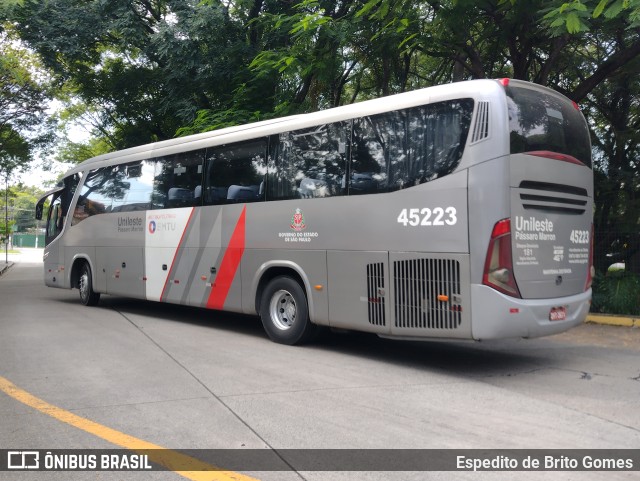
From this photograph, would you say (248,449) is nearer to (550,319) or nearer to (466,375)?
(466,375)

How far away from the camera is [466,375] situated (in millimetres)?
7043

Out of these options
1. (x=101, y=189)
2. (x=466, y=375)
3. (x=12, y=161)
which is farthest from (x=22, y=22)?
(x=466, y=375)

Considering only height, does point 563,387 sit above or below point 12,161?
below

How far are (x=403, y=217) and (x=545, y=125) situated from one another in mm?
2049

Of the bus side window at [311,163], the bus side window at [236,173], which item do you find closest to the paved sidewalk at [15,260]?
the bus side window at [236,173]

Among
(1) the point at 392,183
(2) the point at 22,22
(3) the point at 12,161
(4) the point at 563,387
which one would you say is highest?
(2) the point at 22,22

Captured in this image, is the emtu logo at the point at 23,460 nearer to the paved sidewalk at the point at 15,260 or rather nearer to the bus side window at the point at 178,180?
the bus side window at the point at 178,180

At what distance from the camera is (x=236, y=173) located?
32.2 ft

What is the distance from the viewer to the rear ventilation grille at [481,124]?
658cm

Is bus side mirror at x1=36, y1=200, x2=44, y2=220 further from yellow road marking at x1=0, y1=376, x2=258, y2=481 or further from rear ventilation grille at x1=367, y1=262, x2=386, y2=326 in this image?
rear ventilation grille at x1=367, y1=262, x2=386, y2=326

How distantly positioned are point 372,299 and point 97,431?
385 centimetres

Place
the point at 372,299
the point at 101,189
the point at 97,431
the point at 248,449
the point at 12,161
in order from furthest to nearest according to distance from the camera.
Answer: the point at 12,161, the point at 101,189, the point at 372,299, the point at 97,431, the point at 248,449

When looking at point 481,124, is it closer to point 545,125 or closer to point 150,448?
point 545,125

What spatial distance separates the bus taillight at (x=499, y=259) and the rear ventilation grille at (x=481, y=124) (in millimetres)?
985
